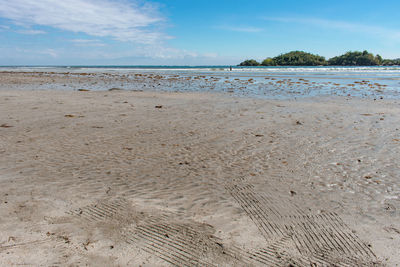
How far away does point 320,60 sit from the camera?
109 metres

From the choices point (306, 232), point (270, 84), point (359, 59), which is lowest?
point (306, 232)

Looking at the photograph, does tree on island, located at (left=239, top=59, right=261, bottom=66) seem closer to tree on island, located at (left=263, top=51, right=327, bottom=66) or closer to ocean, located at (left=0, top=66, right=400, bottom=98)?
tree on island, located at (left=263, top=51, right=327, bottom=66)

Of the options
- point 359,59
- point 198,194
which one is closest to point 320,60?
point 359,59

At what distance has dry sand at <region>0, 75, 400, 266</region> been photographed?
2641 millimetres

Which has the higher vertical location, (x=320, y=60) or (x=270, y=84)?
(x=320, y=60)

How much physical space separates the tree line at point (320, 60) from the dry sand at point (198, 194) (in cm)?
10861

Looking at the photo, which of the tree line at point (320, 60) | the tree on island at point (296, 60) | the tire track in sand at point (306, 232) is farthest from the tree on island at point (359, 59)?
the tire track in sand at point (306, 232)

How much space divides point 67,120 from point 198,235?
259 inches

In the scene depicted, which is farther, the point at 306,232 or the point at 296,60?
the point at 296,60

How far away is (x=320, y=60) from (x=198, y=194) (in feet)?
386

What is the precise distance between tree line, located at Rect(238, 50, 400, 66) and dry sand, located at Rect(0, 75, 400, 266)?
10861 cm

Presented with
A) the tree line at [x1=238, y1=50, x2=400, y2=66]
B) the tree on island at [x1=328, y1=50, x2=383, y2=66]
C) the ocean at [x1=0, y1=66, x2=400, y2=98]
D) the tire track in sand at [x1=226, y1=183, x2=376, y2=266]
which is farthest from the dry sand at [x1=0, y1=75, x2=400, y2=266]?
the tree on island at [x1=328, y1=50, x2=383, y2=66]

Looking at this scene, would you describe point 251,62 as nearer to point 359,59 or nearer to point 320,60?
point 320,60

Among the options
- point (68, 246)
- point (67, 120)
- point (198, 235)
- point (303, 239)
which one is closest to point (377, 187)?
point (303, 239)
